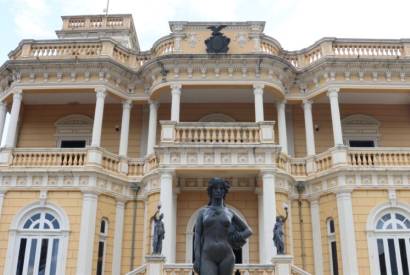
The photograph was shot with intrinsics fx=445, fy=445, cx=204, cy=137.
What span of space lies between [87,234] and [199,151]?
5.06m

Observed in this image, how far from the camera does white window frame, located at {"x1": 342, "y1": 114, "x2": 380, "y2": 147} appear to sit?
64.1 feet

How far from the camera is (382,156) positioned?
56.6 ft

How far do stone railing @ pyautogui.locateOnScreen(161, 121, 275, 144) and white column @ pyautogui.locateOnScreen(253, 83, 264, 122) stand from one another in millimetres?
1068

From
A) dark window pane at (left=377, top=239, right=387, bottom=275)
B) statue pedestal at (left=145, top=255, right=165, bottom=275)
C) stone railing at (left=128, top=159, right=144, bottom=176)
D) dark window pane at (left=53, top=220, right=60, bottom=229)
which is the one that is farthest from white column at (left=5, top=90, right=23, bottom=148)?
dark window pane at (left=377, top=239, right=387, bottom=275)

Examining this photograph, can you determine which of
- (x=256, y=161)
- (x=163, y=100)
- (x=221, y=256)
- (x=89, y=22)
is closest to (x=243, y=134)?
(x=256, y=161)

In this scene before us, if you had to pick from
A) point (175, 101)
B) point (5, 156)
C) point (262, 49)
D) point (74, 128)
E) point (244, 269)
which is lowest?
point (244, 269)

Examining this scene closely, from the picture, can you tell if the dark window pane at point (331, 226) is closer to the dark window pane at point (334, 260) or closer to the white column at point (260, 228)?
the dark window pane at point (334, 260)

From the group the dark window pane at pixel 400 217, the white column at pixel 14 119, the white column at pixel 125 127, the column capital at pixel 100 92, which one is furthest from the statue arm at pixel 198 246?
the white column at pixel 14 119

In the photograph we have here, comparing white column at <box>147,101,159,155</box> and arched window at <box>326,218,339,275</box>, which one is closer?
arched window at <box>326,218,339,275</box>

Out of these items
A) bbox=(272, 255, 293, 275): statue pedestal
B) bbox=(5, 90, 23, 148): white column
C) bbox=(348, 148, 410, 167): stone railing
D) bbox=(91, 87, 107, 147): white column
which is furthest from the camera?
bbox=(5, 90, 23, 148): white column

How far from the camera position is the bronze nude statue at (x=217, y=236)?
21.3 ft

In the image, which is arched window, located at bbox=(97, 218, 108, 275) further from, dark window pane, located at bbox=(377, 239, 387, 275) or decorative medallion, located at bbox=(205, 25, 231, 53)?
dark window pane, located at bbox=(377, 239, 387, 275)

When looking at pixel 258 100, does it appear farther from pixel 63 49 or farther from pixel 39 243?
pixel 39 243

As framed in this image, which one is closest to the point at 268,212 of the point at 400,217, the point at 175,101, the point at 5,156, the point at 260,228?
the point at 260,228
